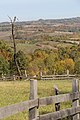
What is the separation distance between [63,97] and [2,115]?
3.39m

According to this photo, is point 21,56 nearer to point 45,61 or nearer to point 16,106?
point 45,61

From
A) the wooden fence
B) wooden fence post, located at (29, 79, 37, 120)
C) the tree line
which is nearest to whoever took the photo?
the wooden fence

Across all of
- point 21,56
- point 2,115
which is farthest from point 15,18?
point 2,115

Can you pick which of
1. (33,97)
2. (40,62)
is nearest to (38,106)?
(33,97)

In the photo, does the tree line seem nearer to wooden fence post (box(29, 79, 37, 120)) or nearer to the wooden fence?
the wooden fence

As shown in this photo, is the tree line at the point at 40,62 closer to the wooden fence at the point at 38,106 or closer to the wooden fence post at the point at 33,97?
the wooden fence at the point at 38,106

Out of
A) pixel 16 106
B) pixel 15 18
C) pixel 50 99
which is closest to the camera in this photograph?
pixel 16 106

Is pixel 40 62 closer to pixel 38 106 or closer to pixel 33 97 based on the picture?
pixel 38 106

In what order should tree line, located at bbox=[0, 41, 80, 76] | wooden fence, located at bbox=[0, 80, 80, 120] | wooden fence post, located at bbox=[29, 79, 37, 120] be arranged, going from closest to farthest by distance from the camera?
wooden fence, located at bbox=[0, 80, 80, 120] → wooden fence post, located at bbox=[29, 79, 37, 120] → tree line, located at bbox=[0, 41, 80, 76]

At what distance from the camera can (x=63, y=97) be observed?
9883mm

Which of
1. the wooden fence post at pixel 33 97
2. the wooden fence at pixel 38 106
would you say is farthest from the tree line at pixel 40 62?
the wooden fence post at pixel 33 97

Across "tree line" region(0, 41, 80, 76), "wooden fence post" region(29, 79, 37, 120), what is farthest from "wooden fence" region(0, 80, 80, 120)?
"tree line" region(0, 41, 80, 76)

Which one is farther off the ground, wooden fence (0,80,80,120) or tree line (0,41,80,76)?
wooden fence (0,80,80,120)

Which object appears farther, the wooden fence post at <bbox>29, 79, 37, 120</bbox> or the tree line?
the tree line
